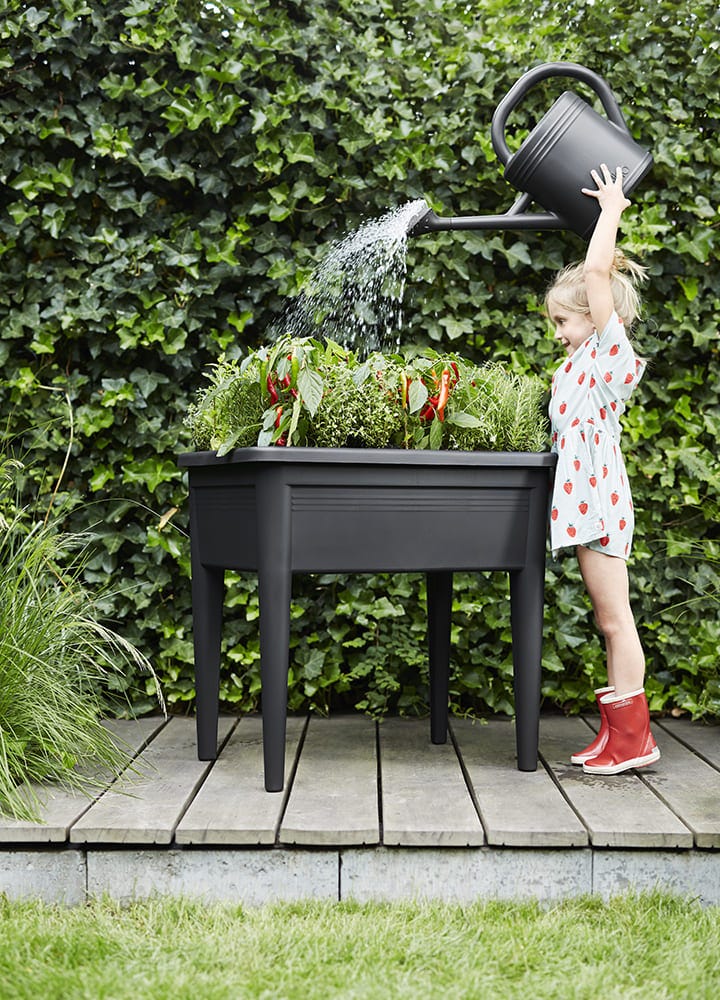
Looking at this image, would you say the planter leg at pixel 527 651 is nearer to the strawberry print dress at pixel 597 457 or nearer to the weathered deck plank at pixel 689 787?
the strawberry print dress at pixel 597 457

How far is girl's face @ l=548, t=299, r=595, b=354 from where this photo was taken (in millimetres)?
2418

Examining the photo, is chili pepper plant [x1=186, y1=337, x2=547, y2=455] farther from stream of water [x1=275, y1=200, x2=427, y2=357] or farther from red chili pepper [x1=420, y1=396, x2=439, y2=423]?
stream of water [x1=275, y1=200, x2=427, y2=357]

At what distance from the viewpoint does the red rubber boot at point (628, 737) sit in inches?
89.8

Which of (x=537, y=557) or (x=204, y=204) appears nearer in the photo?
(x=537, y=557)

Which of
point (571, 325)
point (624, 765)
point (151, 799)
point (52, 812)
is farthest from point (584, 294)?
point (52, 812)

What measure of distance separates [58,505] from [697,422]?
187 centimetres

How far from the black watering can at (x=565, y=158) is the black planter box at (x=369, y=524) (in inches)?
22.3

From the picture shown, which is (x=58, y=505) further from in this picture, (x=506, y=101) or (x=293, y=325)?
(x=506, y=101)

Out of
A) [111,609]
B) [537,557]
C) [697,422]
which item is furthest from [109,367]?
[697,422]

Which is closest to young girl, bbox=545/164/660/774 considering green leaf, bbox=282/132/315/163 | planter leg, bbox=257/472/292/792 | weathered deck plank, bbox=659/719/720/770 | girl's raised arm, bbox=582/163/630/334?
girl's raised arm, bbox=582/163/630/334

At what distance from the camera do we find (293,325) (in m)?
2.92

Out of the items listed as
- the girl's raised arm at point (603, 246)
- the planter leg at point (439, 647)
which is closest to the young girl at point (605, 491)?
the girl's raised arm at point (603, 246)

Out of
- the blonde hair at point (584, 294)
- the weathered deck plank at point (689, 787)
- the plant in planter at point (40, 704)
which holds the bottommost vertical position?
the weathered deck plank at point (689, 787)

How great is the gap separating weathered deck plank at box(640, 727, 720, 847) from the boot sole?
0.10 ft
